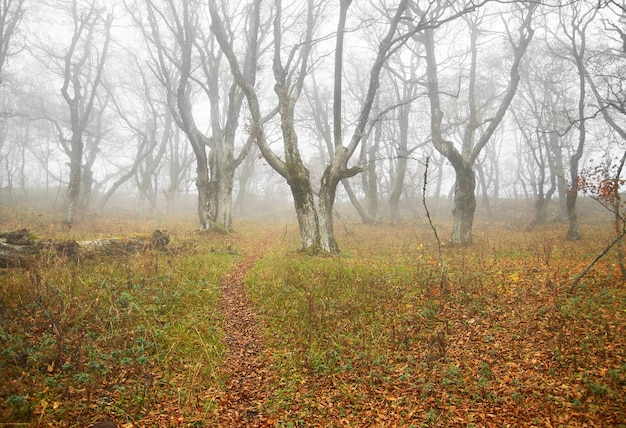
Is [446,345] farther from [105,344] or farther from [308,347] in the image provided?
[105,344]

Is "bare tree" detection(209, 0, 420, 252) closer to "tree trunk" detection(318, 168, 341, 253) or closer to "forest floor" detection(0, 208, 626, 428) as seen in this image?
"tree trunk" detection(318, 168, 341, 253)

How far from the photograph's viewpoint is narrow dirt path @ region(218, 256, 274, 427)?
3.79 m

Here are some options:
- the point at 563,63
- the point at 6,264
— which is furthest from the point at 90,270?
the point at 563,63

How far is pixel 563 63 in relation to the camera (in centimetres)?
1834

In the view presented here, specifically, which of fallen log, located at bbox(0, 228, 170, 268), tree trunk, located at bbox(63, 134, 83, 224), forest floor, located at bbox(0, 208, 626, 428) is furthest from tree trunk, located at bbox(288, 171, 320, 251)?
tree trunk, located at bbox(63, 134, 83, 224)

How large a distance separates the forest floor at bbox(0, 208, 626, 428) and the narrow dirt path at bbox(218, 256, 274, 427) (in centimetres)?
2

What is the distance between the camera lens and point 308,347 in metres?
4.94

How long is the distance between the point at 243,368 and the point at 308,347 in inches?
38.4

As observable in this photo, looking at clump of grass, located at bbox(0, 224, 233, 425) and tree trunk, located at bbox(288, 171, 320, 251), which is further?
tree trunk, located at bbox(288, 171, 320, 251)

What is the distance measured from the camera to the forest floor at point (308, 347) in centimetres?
364

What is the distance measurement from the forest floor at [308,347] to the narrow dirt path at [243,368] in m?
0.02

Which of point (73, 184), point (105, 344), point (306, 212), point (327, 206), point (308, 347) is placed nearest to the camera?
point (105, 344)

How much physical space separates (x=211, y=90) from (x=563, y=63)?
19.2 metres

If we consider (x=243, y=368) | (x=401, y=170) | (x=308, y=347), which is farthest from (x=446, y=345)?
(x=401, y=170)
